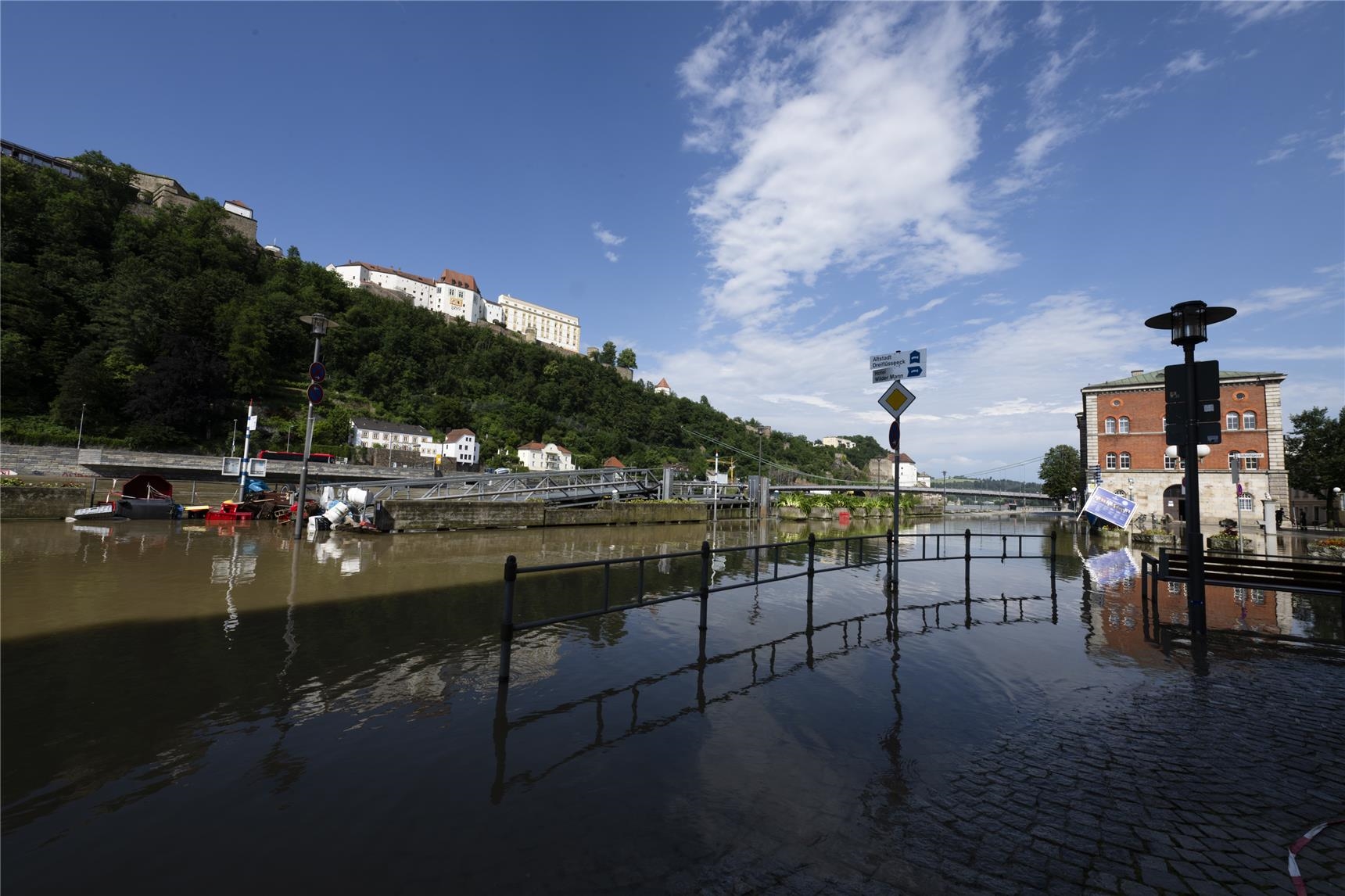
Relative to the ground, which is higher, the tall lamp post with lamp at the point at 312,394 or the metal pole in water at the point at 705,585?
the tall lamp post with lamp at the point at 312,394

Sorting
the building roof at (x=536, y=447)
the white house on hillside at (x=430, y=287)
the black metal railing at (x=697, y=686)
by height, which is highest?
the white house on hillside at (x=430, y=287)

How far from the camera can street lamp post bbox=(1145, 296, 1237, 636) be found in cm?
802

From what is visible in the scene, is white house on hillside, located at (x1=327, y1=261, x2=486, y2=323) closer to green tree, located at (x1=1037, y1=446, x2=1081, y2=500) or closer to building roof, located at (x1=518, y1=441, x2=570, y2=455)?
building roof, located at (x1=518, y1=441, x2=570, y2=455)

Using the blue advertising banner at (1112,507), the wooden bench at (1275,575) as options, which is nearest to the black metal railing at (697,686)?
the wooden bench at (1275,575)

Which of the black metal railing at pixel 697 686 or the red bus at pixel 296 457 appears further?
the red bus at pixel 296 457

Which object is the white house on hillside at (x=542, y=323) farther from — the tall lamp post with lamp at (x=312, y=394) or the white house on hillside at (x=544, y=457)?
the tall lamp post with lamp at (x=312, y=394)

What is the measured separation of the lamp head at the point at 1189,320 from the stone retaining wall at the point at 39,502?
32035 mm

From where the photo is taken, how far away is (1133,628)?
8.54 meters

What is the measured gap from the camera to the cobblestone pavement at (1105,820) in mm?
2730

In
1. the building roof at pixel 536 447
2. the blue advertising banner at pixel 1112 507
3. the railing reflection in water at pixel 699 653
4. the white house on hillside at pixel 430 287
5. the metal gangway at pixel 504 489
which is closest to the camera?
the railing reflection in water at pixel 699 653

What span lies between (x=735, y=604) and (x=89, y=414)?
7298cm

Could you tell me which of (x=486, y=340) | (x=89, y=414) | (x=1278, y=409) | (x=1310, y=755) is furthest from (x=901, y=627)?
(x=486, y=340)

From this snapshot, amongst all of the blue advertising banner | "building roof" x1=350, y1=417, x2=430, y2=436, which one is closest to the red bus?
"building roof" x1=350, y1=417, x2=430, y2=436

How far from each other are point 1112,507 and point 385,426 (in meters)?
88.3
